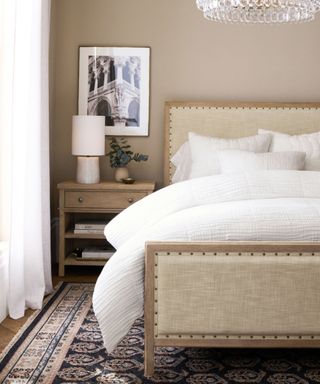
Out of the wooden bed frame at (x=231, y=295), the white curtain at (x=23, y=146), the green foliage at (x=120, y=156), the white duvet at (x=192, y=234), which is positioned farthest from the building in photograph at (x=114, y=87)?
the wooden bed frame at (x=231, y=295)

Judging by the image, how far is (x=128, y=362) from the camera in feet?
9.20

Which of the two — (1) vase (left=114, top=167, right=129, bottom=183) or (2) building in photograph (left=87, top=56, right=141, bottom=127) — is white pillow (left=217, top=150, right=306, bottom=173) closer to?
(1) vase (left=114, top=167, right=129, bottom=183)

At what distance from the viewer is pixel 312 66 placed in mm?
4949

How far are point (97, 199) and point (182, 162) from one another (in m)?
0.70

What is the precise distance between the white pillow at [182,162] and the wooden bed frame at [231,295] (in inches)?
81.2

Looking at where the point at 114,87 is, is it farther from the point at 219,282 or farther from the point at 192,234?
the point at 219,282

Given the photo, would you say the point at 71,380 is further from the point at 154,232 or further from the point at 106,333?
the point at 154,232

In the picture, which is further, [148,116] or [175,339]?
[148,116]

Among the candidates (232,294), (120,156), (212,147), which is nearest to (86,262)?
(120,156)

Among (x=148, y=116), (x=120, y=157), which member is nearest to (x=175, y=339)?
(x=120, y=157)

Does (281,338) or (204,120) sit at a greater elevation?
(204,120)

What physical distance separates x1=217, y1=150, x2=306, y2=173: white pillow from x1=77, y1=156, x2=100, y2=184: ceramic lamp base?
0.99 m

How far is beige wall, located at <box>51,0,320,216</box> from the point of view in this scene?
4945 millimetres

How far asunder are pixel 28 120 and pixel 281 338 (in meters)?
1.98
